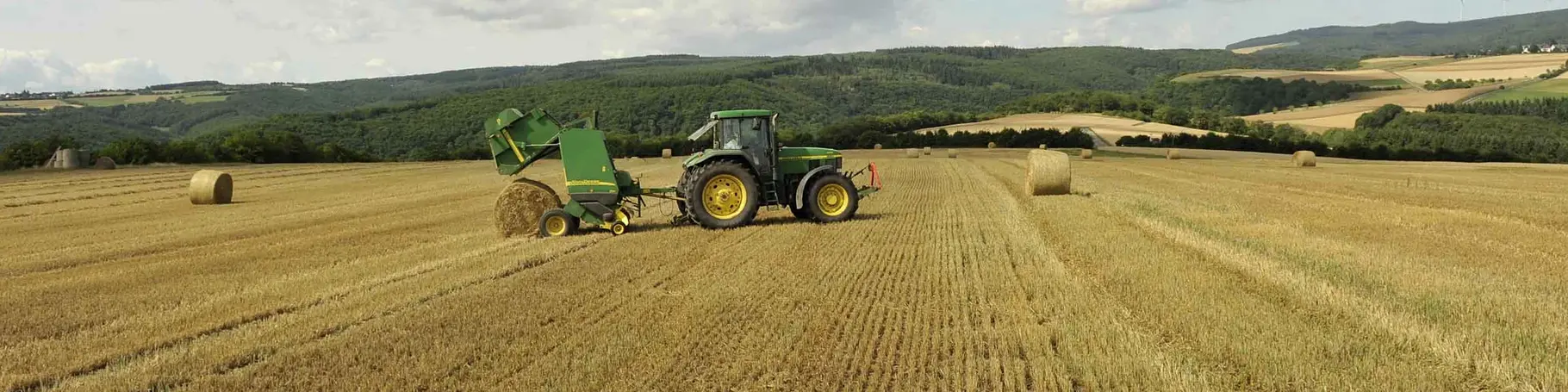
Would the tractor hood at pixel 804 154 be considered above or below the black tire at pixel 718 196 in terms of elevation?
above

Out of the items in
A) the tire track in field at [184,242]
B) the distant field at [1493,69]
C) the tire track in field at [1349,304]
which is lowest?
the tire track in field at [1349,304]

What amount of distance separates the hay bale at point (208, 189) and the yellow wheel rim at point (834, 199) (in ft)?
51.1

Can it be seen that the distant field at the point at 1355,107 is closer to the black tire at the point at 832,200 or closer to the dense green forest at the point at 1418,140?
the dense green forest at the point at 1418,140

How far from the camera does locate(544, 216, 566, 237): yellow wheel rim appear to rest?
1215 centimetres

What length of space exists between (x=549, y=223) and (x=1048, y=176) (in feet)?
32.6

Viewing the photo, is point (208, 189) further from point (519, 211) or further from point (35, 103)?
point (35, 103)

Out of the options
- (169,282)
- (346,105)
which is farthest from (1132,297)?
(346,105)

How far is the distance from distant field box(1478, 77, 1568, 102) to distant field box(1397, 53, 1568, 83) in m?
8.48

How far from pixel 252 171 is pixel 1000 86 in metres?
150

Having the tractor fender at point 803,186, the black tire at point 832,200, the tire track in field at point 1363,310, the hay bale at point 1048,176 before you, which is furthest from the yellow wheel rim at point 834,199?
the hay bale at point 1048,176

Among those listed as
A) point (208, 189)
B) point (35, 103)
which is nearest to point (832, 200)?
point (208, 189)

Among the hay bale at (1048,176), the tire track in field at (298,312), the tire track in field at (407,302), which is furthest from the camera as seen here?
the hay bale at (1048,176)

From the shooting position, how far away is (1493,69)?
10262 centimetres

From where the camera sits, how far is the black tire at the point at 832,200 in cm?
1297
